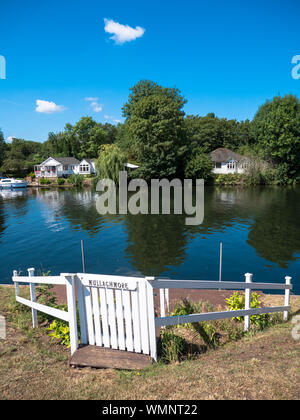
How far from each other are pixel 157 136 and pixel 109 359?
4761cm

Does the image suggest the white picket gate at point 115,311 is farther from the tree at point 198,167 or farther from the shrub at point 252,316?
the tree at point 198,167

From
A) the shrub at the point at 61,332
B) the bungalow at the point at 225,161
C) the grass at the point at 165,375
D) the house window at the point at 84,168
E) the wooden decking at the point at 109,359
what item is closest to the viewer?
the grass at the point at 165,375

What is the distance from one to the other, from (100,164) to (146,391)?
138ft

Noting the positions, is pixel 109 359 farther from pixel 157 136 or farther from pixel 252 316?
pixel 157 136

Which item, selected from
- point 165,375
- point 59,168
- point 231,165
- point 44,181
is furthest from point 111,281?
point 59,168

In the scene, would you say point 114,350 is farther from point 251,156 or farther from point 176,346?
point 251,156

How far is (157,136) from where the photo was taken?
49.4m

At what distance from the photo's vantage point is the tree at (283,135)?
1933 inches

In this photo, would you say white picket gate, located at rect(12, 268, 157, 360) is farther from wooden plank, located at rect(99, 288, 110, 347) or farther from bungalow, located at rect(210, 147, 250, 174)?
bungalow, located at rect(210, 147, 250, 174)

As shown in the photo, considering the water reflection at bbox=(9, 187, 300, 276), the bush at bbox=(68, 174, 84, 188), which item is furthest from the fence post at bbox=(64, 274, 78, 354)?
the bush at bbox=(68, 174, 84, 188)

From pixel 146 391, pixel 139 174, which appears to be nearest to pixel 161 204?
pixel 139 174

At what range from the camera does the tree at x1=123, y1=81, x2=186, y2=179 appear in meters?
48.6

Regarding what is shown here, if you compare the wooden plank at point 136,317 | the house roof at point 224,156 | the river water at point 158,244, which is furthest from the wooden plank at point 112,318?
the house roof at point 224,156

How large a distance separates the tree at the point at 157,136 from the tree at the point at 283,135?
1560 centimetres
